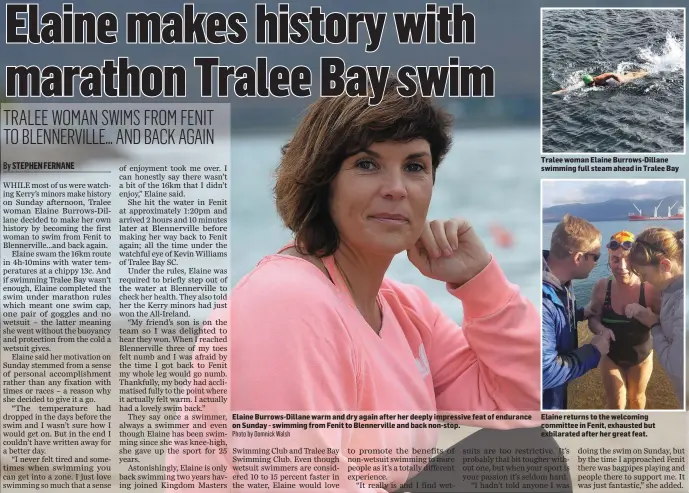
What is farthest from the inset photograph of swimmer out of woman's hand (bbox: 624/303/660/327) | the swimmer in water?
woman's hand (bbox: 624/303/660/327)

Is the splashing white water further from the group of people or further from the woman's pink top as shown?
the woman's pink top

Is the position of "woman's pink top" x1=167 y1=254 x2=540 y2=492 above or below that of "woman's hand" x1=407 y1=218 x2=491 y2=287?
below

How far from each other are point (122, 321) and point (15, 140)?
384 millimetres

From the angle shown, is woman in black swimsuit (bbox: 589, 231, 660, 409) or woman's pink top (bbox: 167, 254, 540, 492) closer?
woman's pink top (bbox: 167, 254, 540, 492)

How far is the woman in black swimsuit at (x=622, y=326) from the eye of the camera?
1449 millimetres

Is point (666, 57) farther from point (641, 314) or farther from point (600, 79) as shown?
point (641, 314)

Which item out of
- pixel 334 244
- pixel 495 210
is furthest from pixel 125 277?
pixel 495 210

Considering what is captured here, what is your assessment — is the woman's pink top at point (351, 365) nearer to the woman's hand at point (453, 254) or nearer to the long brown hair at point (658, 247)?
the woman's hand at point (453, 254)

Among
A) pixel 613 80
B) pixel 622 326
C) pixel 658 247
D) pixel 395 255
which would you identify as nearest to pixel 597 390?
pixel 622 326

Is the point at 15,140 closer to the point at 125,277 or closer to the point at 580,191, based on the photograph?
the point at 125,277

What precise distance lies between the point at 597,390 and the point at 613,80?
22.1 inches

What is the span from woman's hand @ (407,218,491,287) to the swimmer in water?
1.11ft

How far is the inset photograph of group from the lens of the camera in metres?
1.45

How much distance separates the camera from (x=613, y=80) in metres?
1.46
